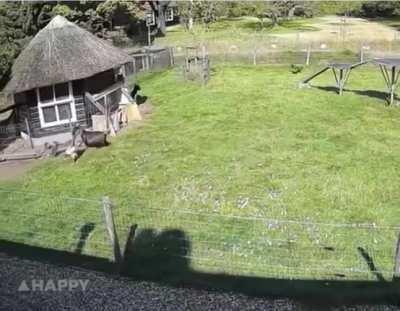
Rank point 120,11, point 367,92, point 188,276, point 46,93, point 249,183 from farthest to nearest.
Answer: point 120,11, point 367,92, point 46,93, point 249,183, point 188,276

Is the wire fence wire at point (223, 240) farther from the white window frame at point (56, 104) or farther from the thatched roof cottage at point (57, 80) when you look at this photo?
the white window frame at point (56, 104)

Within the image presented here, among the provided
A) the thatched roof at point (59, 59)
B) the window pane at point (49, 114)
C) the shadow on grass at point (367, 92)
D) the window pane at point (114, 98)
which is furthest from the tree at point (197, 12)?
the window pane at point (49, 114)

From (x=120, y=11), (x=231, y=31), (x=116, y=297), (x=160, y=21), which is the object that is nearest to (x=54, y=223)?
(x=116, y=297)

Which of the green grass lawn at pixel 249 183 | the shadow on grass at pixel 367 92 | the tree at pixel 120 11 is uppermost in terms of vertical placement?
the tree at pixel 120 11

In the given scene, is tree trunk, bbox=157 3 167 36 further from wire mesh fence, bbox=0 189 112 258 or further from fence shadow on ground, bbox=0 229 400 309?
fence shadow on ground, bbox=0 229 400 309

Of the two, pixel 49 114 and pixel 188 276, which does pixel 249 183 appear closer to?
pixel 188 276

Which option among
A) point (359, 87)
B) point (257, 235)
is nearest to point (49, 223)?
point (257, 235)

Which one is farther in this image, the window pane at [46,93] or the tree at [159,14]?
the tree at [159,14]
